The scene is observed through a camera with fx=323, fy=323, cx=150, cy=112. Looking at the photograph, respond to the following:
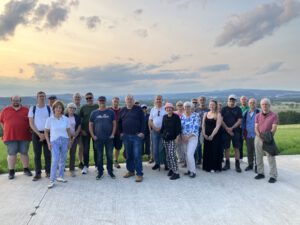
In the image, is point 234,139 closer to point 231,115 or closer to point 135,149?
point 231,115

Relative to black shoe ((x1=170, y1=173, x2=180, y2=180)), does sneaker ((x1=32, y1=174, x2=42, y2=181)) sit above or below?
above

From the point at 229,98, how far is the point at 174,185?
2.66 metres

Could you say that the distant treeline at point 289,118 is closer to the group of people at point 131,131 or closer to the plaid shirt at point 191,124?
the group of people at point 131,131

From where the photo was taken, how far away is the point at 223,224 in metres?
4.93

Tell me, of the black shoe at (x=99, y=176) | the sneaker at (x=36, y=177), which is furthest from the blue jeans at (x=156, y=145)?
the sneaker at (x=36, y=177)

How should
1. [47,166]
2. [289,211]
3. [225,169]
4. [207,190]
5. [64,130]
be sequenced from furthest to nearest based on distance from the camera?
[225,169]
[47,166]
[64,130]
[207,190]
[289,211]

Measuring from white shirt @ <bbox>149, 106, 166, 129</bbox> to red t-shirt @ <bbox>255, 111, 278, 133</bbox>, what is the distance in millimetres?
2305

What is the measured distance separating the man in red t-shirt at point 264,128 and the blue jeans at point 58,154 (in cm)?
438

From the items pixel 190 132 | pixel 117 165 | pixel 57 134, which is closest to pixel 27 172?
pixel 57 134

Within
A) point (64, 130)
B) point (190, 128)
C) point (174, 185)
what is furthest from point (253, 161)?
point (64, 130)

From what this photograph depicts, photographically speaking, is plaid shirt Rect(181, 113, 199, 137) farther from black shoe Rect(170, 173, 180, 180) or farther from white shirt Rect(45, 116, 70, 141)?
white shirt Rect(45, 116, 70, 141)

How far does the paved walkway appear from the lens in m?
5.15

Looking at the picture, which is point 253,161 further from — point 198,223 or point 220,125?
point 198,223

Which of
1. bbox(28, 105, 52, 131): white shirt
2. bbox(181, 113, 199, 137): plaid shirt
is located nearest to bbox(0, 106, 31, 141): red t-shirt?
bbox(28, 105, 52, 131): white shirt
